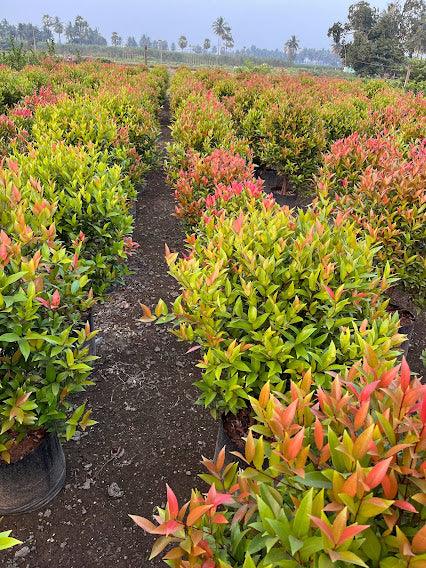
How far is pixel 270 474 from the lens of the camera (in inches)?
57.0

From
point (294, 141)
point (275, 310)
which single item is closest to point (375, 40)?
point (294, 141)

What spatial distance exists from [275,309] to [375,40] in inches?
2147

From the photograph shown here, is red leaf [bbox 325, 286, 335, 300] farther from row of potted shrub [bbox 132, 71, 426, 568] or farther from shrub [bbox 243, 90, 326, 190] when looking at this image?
shrub [bbox 243, 90, 326, 190]

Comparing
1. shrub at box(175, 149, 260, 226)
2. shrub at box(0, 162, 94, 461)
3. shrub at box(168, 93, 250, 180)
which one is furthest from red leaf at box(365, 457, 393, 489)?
shrub at box(168, 93, 250, 180)

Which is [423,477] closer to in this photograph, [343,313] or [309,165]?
[343,313]

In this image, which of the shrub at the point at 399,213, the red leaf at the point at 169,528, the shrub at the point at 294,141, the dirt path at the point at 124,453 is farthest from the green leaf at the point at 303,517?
the shrub at the point at 294,141

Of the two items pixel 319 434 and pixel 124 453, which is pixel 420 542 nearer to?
pixel 319 434

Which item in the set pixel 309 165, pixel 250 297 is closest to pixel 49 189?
pixel 250 297

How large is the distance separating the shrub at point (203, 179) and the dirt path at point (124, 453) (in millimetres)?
1373

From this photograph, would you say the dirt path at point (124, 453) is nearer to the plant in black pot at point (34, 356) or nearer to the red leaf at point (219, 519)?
the plant in black pot at point (34, 356)

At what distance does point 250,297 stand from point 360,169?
4.07m

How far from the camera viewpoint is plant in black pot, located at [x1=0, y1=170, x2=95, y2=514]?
2334 millimetres

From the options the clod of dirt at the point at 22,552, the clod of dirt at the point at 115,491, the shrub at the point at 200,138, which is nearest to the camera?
the clod of dirt at the point at 22,552

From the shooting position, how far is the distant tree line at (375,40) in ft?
151
